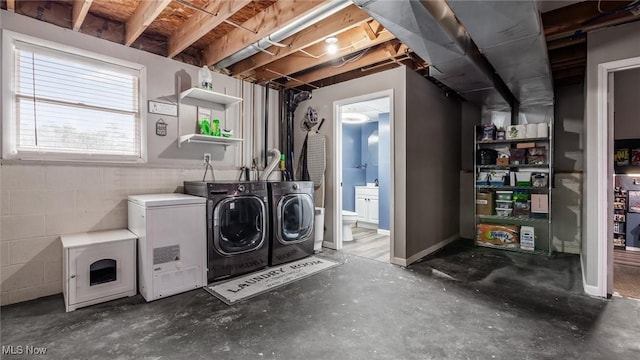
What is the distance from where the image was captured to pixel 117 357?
5.49ft

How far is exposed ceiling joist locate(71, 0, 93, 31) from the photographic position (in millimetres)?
2250

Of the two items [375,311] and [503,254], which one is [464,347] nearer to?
[375,311]

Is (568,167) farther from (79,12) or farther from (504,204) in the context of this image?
(79,12)

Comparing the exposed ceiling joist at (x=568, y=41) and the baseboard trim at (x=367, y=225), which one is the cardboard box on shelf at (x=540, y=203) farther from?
the baseboard trim at (x=367, y=225)

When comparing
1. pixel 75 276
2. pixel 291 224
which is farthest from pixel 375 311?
pixel 75 276

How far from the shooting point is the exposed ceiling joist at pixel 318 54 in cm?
286

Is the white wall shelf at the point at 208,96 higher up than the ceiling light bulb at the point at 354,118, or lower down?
lower down

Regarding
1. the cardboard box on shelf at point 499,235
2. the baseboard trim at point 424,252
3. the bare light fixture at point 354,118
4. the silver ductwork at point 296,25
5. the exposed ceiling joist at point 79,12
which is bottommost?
the baseboard trim at point 424,252

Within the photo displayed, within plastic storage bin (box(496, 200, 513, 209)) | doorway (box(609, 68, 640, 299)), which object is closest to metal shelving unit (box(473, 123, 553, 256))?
plastic storage bin (box(496, 200, 513, 209))

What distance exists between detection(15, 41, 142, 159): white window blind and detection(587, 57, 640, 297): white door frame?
4350 millimetres

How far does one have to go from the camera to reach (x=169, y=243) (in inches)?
98.3

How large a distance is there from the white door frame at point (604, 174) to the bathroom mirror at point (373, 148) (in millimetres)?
3680

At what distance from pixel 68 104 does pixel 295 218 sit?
8.20 ft

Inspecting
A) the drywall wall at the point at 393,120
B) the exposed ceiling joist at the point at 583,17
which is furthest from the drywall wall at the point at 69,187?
Answer: the exposed ceiling joist at the point at 583,17
